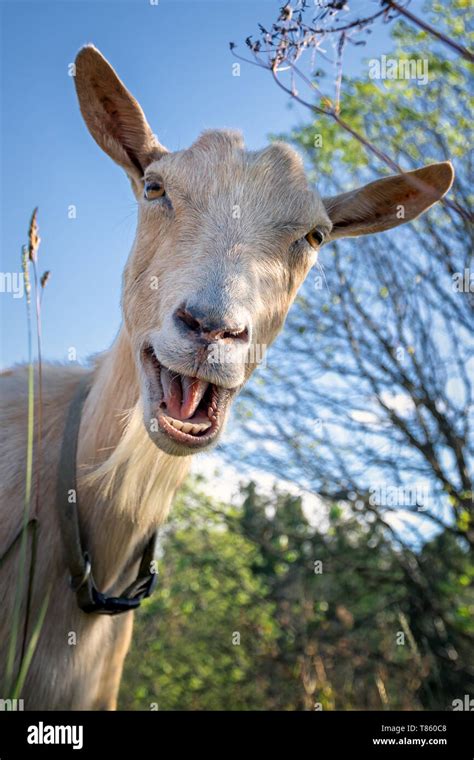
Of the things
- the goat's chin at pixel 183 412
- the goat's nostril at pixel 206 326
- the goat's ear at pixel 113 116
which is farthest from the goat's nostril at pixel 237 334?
the goat's ear at pixel 113 116

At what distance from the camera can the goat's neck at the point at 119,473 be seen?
10.6 feet

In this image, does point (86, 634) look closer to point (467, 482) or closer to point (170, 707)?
point (467, 482)

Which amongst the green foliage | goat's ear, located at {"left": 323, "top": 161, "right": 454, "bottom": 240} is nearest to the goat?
goat's ear, located at {"left": 323, "top": 161, "right": 454, "bottom": 240}

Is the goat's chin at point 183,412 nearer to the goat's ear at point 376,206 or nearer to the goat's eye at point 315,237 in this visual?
the goat's eye at point 315,237

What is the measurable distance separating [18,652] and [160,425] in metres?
1.17

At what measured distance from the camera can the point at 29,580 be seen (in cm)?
302

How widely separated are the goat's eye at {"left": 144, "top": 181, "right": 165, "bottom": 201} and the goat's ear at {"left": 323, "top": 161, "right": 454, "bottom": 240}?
3.16ft

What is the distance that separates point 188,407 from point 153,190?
4.02 ft

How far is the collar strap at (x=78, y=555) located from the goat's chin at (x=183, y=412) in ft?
2.10

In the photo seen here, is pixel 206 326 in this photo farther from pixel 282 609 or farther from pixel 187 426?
pixel 282 609

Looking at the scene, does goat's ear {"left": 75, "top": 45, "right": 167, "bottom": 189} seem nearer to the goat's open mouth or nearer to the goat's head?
the goat's head

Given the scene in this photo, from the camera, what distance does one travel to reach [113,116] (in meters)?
3.66
